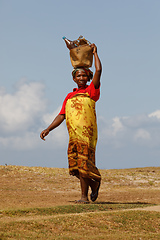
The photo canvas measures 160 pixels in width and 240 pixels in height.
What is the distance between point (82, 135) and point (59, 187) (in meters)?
6.42

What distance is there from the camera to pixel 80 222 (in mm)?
7141

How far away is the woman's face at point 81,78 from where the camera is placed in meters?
9.77

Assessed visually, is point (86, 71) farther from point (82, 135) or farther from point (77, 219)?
point (77, 219)

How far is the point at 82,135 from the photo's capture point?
9320 millimetres

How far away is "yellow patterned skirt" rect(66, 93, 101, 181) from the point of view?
9.30 metres

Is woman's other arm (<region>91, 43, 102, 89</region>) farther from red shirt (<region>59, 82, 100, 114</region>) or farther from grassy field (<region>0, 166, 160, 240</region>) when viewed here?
grassy field (<region>0, 166, 160, 240</region>)

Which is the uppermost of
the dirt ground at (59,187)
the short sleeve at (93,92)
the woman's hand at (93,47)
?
the woman's hand at (93,47)

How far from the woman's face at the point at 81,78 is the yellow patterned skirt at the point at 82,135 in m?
0.37

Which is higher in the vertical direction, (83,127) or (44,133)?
(44,133)

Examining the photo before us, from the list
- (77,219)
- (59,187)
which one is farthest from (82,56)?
(59,187)

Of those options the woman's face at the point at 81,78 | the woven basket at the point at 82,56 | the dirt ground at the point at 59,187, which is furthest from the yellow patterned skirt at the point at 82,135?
the dirt ground at the point at 59,187

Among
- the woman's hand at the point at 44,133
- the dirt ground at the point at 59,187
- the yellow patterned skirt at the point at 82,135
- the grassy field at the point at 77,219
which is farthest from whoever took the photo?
the dirt ground at the point at 59,187

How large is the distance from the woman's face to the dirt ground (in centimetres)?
341

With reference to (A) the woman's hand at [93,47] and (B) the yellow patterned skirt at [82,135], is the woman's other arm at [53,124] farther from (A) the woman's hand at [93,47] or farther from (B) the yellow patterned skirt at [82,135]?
(A) the woman's hand at [93,47]
